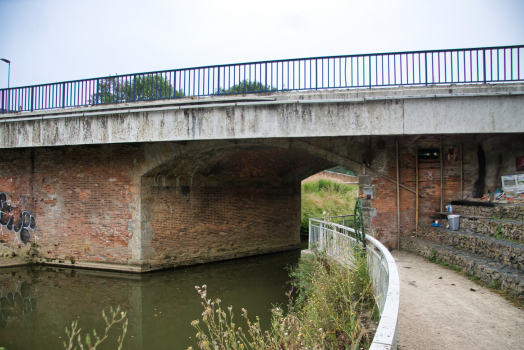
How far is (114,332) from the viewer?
6602 millimetres

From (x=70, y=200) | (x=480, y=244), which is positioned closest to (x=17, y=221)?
(x=70, y=200)

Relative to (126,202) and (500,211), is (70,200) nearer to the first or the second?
(126,202)

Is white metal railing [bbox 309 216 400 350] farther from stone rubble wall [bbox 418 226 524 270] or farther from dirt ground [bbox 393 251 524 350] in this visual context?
stone rubble wall [bbox 418 226 524 270]

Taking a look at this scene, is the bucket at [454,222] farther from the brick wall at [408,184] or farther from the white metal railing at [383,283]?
the white metal railing at [383,283]

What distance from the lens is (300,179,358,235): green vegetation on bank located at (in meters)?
19.3

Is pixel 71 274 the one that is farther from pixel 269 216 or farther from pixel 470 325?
pixel 470 325

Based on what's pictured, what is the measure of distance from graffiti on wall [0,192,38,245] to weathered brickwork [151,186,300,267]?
4.41 meters

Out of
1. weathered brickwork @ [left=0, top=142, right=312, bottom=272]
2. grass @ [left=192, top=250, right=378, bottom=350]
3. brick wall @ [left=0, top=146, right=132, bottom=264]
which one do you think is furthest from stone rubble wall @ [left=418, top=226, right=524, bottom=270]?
brick wall @ [left=0, top=146, right=132, bottom=264]

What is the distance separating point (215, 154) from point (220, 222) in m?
2.97

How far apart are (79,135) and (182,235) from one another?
14.3 ft

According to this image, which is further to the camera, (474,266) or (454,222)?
(454,222)

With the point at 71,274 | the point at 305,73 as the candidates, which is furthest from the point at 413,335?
the point at 71,274

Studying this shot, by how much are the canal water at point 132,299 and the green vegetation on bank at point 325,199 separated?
7.66 m

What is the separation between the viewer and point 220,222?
12.4m
